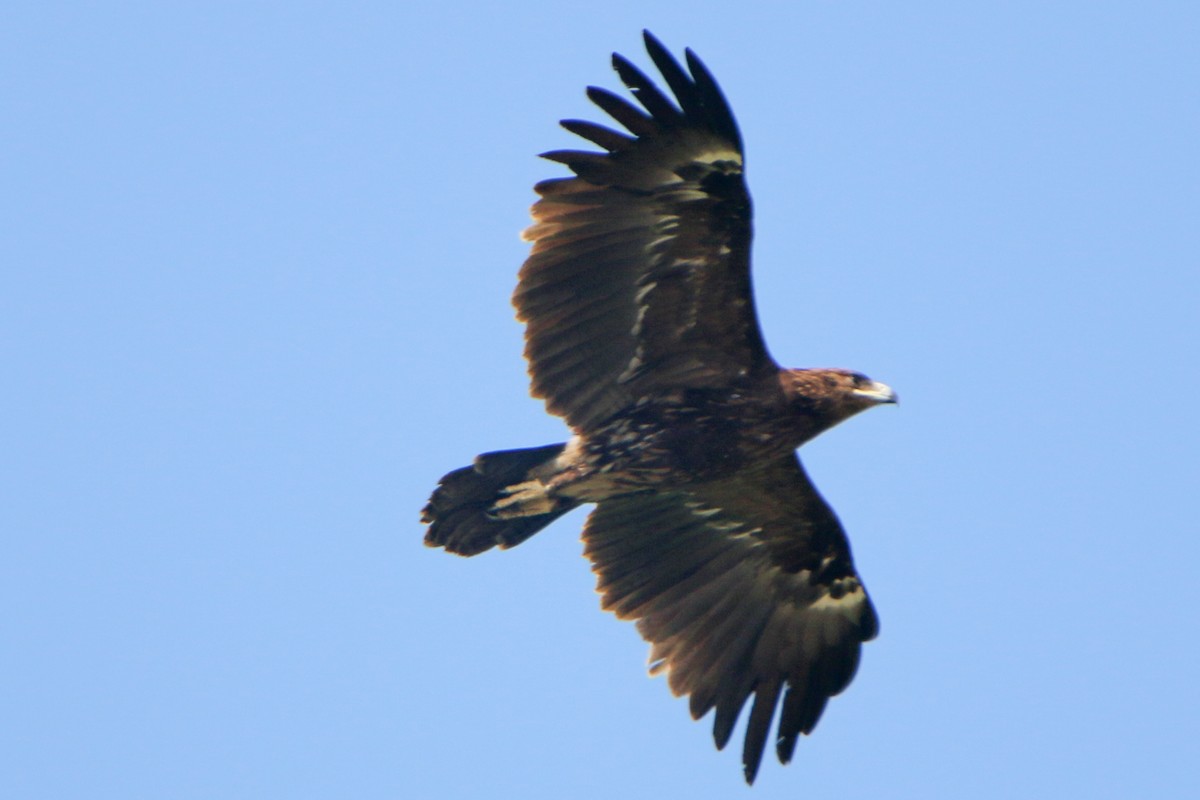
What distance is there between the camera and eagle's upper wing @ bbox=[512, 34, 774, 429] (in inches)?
363

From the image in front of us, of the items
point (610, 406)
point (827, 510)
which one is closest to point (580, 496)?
point (610, 406)

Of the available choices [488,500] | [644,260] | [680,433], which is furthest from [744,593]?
[644,260]

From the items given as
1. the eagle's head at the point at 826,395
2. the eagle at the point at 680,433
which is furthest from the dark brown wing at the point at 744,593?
the eagle's head at the point at 826,395

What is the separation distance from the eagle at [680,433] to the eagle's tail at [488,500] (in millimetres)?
12

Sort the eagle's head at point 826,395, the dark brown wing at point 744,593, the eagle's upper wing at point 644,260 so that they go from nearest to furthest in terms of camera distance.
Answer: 1. the eagle's upper wing at point 644,260
2. the eagle's head at point 826,395
3. the dark brown wing at point 744,593

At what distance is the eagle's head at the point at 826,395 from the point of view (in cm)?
988

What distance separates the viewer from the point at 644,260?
962cm

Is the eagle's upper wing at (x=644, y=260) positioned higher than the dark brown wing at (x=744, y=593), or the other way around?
the eagle's upper wing at (x=644, y=260)

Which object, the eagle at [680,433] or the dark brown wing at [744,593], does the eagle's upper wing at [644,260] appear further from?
the dark brown wing at [744,593]

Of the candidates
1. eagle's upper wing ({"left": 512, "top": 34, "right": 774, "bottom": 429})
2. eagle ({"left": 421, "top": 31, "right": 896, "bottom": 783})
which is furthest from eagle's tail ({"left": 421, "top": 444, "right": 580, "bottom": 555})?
eagle's upper wing ({"left": 512, "top": 34, "right": 774, "bottom": 429})

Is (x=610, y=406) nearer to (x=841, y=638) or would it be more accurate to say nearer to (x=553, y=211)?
(x=553, y=211)

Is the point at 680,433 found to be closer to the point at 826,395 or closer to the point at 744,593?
the point at 826,395

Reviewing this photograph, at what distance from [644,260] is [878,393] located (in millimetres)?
1589

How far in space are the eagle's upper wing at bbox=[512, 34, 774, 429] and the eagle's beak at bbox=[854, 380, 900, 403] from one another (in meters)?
0.58
